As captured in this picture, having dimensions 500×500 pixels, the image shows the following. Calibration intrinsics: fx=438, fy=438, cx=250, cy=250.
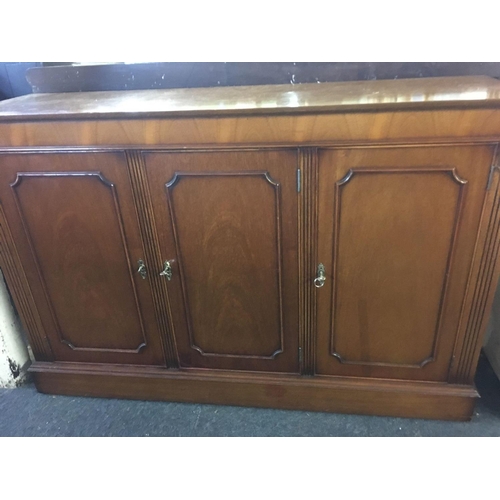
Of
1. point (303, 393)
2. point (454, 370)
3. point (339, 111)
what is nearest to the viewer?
point (339, 111)

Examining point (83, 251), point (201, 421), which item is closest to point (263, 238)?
point (83, 251)

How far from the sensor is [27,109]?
3.44 ft

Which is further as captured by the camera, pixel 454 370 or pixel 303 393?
pixel 303 393

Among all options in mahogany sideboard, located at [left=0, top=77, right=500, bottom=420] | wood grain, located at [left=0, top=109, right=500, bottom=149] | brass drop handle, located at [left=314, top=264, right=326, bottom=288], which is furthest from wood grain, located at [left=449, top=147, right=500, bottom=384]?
brass drop handle, located at [left=314, top=264, right=326, bottom=288]

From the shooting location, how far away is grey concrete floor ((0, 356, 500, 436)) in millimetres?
1220

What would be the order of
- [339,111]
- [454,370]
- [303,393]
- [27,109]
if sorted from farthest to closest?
[303,393] < [454,370] < [27,109] < [339,111]

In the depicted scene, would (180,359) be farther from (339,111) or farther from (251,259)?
(339,111)

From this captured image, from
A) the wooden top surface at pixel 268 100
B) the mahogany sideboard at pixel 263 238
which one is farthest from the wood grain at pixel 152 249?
the wooden top surface at pixel 268 100

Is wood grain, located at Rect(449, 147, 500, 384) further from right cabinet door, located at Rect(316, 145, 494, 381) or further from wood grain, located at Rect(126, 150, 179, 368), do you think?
wood grain, located at Rect(126, 150, 179, 368)

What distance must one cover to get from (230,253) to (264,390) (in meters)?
0.45

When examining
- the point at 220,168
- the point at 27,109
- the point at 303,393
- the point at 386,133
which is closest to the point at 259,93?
the point at 220,168

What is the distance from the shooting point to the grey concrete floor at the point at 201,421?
1.22m

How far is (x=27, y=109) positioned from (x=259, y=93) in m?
0.56
